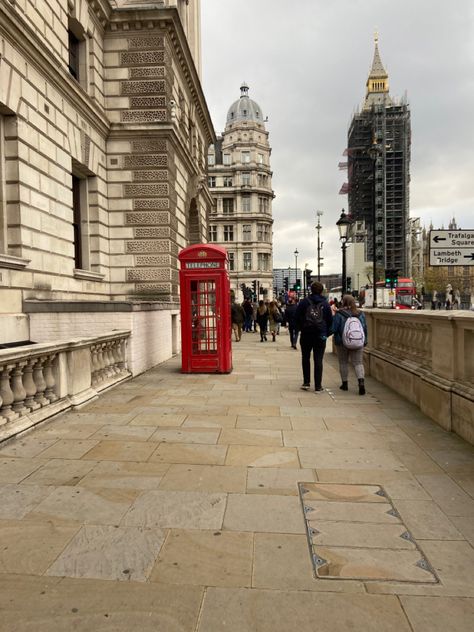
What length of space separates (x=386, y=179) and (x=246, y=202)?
84.7 ft

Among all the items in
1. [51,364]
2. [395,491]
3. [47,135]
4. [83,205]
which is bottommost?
[395,491]

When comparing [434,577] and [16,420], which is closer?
[434,577]

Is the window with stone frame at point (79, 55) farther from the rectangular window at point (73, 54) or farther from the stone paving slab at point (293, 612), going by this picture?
the stone paving slab at point (293, 612)

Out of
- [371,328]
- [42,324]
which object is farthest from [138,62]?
[371,328]

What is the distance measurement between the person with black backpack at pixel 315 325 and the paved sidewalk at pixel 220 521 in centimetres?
187

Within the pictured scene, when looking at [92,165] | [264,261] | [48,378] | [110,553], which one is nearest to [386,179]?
[264,261]

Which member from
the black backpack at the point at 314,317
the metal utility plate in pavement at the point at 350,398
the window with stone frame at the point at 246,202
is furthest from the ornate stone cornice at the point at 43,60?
the window with stone frame at the point at 246,202

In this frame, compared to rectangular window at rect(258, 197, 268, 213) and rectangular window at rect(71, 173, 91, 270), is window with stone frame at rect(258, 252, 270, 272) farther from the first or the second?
rectangular window at rect(71, 173, 91, 270)

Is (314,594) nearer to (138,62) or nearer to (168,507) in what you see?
(168,507)

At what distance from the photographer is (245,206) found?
8238 centimetres

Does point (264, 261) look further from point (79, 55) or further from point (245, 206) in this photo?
point (79, 55)

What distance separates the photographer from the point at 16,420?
5.19m

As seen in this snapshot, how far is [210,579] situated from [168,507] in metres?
0.95

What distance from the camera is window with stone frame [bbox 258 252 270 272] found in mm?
82688
